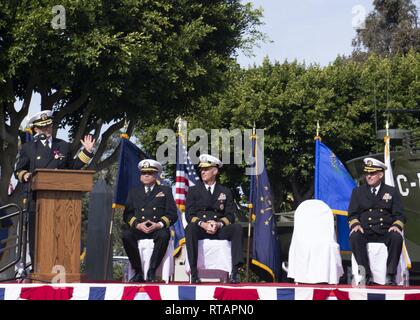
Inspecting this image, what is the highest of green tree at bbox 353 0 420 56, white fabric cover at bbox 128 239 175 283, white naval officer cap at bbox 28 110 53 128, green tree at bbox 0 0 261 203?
green tree at bbox 353 0 420 56

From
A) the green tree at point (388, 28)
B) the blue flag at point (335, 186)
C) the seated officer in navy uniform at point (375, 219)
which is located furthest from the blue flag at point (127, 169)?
the green tree at point (388, 28)

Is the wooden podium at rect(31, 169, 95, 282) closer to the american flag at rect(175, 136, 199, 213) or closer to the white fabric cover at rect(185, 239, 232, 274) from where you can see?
the white fabric cover at rect(185, 239, 232, 274)

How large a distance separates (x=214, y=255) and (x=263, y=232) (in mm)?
2593

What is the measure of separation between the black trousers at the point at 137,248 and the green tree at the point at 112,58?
8907mm

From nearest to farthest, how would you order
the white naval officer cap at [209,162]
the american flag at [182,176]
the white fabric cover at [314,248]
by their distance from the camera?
the white fabric cover at [314,248] → the white naval officer cap at [209,162] → the american flag at [182,176]

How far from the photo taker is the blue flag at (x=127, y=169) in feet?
39.2

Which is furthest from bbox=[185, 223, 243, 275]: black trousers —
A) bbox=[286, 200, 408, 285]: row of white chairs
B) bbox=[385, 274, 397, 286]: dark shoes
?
bbox=[385, 274, 397, 286]: dark shoes

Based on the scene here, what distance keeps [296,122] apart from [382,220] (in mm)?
23714

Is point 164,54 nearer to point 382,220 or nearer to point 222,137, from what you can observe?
point 382,220

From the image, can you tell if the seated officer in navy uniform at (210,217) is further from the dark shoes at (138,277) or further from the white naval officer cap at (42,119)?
the white naval officer cap at (42,119)

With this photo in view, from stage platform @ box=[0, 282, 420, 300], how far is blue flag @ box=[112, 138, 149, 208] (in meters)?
4.36

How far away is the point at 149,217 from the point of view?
33.3ft

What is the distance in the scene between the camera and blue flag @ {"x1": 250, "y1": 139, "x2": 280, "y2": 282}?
12.2 metres

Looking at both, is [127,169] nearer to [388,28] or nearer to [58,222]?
[58,222]
